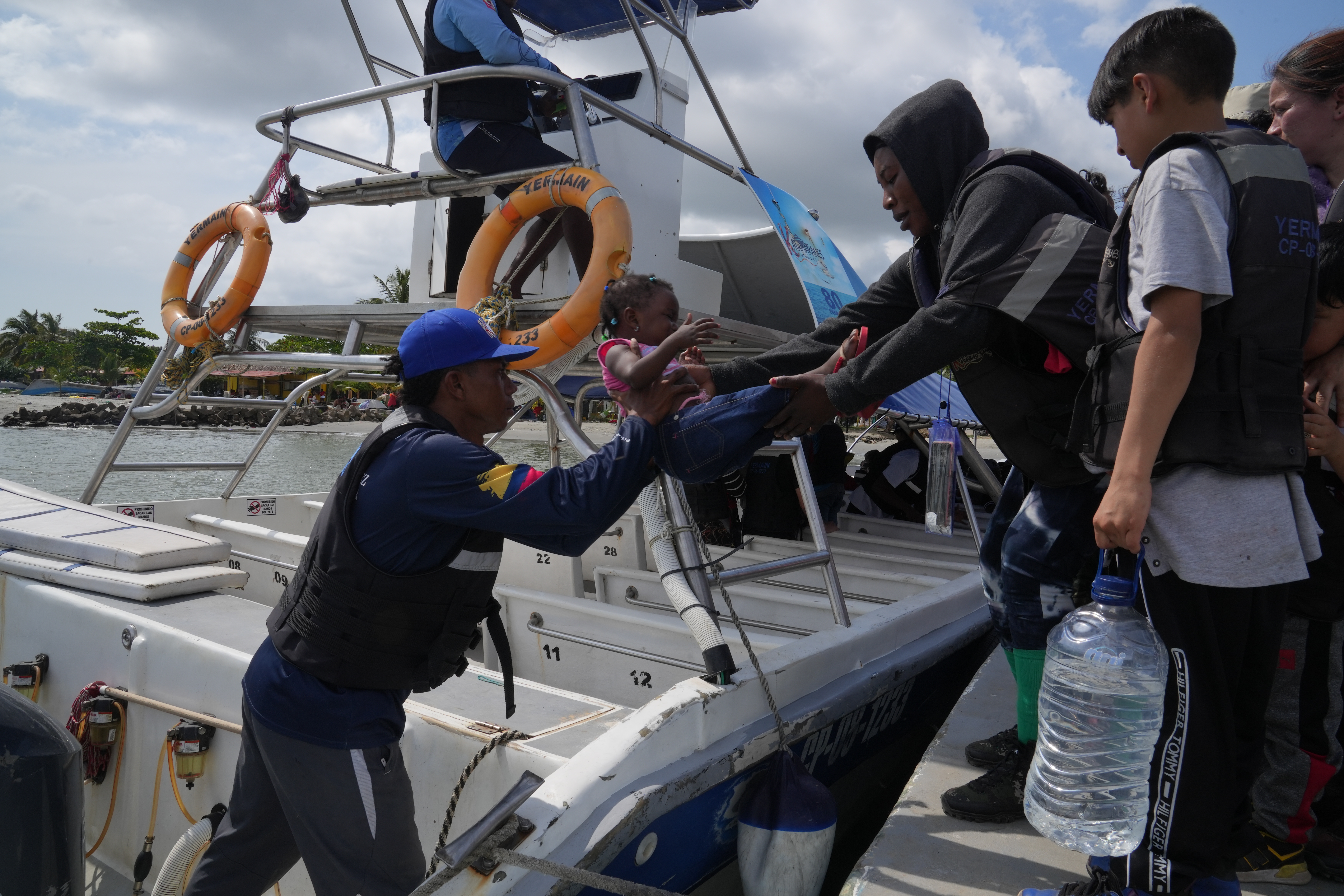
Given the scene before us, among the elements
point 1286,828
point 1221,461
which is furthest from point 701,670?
point 1221,461

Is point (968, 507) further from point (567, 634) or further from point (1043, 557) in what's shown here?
point (1043, 557)

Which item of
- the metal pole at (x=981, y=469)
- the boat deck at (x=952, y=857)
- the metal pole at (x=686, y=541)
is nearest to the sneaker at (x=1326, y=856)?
the boat deck at (x=952, y=857)

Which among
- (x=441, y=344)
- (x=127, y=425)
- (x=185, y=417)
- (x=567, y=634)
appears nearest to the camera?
(x=441, y=344)

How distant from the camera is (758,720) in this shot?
2.27 m

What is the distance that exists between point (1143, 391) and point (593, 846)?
54.5 inches

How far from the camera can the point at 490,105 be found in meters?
4.16

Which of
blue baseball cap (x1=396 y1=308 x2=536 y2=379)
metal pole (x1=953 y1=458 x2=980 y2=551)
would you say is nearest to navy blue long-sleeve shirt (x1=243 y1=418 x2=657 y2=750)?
blue baseball cap (x1=396 y1=308 x2=536 y2=379)

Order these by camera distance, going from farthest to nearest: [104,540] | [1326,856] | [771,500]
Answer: [771,500], [104,540], [1326,856]

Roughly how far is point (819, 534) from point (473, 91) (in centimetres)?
285

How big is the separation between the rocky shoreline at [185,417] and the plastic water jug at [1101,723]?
2580cm

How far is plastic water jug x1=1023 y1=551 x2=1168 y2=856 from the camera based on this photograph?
154cm

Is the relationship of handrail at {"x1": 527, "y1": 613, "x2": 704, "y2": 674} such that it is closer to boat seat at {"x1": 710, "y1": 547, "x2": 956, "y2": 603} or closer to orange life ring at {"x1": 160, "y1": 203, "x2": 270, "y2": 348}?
boat seat at {"x1": 710, "y1": 547, "x2": 956, "y2": 603}

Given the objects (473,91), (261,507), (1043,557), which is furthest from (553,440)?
(1043,557)

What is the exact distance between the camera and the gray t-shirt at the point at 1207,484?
1.40 m
